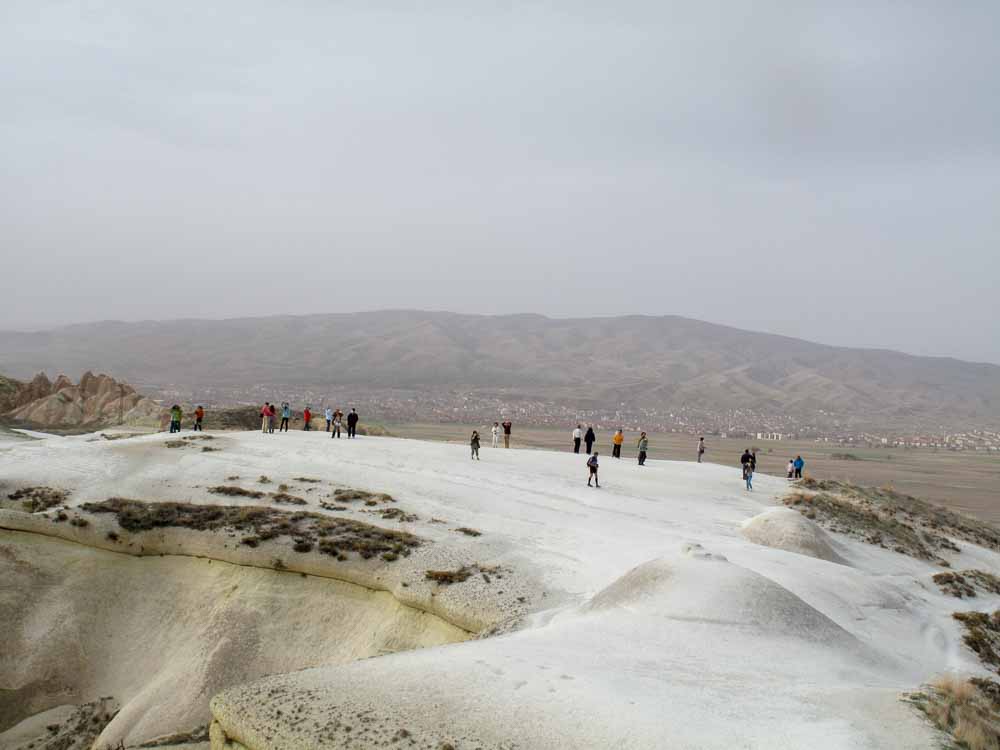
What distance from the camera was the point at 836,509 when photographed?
92.4ft

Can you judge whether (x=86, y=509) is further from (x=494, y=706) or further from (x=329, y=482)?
(x=494, y=706)

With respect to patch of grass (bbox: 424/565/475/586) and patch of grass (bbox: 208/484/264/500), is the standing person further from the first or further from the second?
patch of grass (bbox: 424/565/475/586)

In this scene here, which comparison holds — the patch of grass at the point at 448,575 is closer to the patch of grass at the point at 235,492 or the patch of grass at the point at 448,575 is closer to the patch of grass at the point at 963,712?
the patch of grass at the point at 235,492

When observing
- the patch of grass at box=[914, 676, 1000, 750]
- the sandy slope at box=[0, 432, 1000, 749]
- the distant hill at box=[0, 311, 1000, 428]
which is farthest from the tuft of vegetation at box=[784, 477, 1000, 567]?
the distant hill at box=[0, 311, 1000, 428]

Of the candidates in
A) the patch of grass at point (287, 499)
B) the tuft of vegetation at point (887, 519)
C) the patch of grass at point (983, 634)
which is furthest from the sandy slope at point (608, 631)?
the patch of grass at point (287, 499)

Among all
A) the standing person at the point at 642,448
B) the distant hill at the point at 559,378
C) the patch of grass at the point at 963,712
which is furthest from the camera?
the distant hill at the point at 559,378

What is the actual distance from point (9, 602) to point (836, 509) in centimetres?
2558

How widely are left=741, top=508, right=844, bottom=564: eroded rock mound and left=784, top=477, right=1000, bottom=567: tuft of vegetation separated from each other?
13.8 ft

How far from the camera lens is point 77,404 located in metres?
46.7

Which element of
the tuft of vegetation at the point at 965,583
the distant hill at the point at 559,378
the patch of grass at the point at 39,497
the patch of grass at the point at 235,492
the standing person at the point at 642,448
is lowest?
the patch of grass at the point at 39,497

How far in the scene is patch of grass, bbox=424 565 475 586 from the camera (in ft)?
52.3

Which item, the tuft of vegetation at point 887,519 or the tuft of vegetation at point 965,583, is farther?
the tuft of vegetation at point 887,519

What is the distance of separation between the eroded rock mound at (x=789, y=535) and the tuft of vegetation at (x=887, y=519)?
420 centimetres

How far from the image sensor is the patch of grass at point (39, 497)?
21.0 metres
